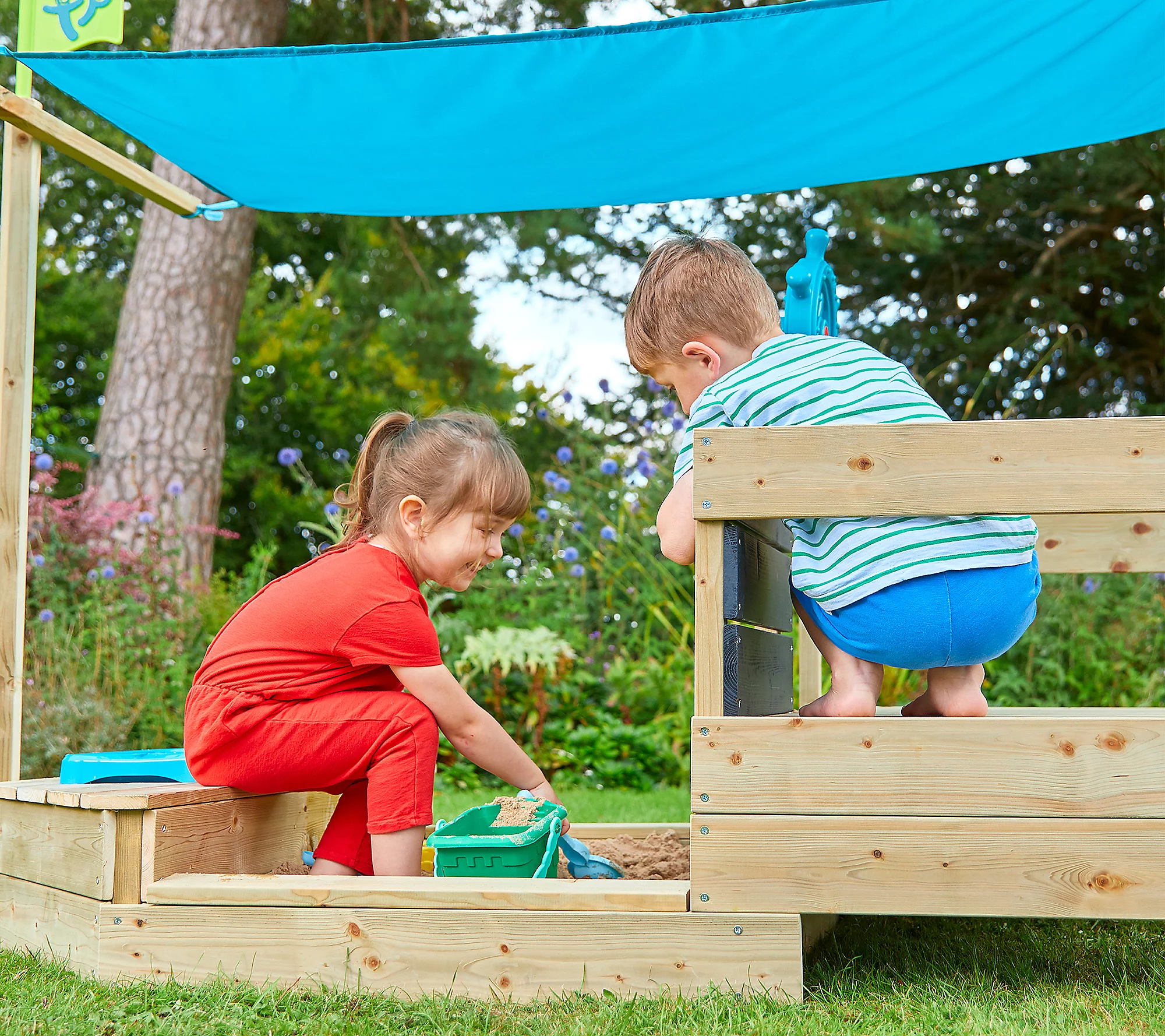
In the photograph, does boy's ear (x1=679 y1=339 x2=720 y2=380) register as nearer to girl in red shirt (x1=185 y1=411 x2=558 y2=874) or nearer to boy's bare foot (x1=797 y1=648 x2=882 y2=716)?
girl in red shirt (x1=185 y1=411 x2=558 y2=874)

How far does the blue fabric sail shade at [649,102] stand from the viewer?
257cm

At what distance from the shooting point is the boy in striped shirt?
2.06 m

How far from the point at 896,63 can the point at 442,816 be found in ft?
9.04

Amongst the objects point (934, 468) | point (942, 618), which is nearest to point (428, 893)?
point (942, 618)

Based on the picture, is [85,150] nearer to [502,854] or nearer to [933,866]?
[502,854]

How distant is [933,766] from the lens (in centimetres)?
191

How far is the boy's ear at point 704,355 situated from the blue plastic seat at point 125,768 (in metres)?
1.44

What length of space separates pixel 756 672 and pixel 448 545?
73 cm

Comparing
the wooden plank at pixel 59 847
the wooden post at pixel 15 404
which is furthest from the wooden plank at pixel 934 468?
the wooden post at pixel 15 404

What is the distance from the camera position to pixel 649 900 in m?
1.98

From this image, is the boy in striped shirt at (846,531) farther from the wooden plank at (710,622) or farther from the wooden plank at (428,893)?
the wooden plank at (428,893)

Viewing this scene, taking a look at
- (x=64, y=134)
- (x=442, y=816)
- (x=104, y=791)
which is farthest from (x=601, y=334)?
(x=104, y=791)

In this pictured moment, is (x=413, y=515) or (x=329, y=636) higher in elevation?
(x=413, y=515)

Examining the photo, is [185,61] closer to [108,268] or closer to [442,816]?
[442,816]
